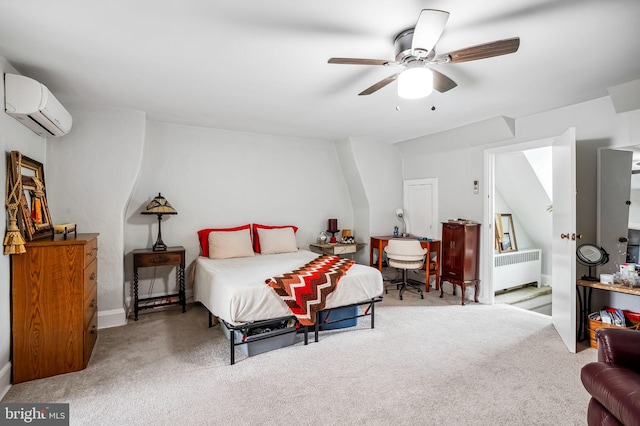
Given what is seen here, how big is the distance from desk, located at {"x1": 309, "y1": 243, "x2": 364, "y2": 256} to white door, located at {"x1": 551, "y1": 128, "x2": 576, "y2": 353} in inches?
105

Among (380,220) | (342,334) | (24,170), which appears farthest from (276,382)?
(380,220)

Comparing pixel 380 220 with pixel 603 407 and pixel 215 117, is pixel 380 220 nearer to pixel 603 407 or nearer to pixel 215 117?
pixel 215 117

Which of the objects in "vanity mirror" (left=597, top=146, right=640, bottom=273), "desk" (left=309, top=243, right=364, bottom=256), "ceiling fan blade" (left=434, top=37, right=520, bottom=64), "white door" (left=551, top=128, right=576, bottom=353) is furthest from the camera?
"desk" (left=309, top=243, right=364, bottom=256)

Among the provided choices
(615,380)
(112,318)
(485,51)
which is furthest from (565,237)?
(112,318)

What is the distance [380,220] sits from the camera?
551 cm

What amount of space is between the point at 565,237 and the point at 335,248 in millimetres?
2894

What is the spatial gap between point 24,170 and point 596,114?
5.34 meters

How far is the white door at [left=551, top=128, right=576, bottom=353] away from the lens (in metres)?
2.83

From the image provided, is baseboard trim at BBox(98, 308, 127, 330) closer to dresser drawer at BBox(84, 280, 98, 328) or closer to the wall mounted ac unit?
dresser drawer at BBox(84, 280, 98, 328)

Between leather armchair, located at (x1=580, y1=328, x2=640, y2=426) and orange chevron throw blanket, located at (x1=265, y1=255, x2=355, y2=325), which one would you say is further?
orange chevron throw blanket, located at (x1=265, y1=255, x2=355, y2=325)

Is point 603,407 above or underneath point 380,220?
underneath

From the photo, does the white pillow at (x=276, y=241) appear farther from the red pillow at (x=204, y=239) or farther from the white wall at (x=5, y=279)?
the white wall at (x=5, y=279)

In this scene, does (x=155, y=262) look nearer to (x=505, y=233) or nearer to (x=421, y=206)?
(x=421, y=206)

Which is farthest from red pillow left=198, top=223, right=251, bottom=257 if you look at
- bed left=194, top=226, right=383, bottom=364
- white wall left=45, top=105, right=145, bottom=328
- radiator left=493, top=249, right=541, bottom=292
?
radiator left=493, top=249, right=541, bottom=292
